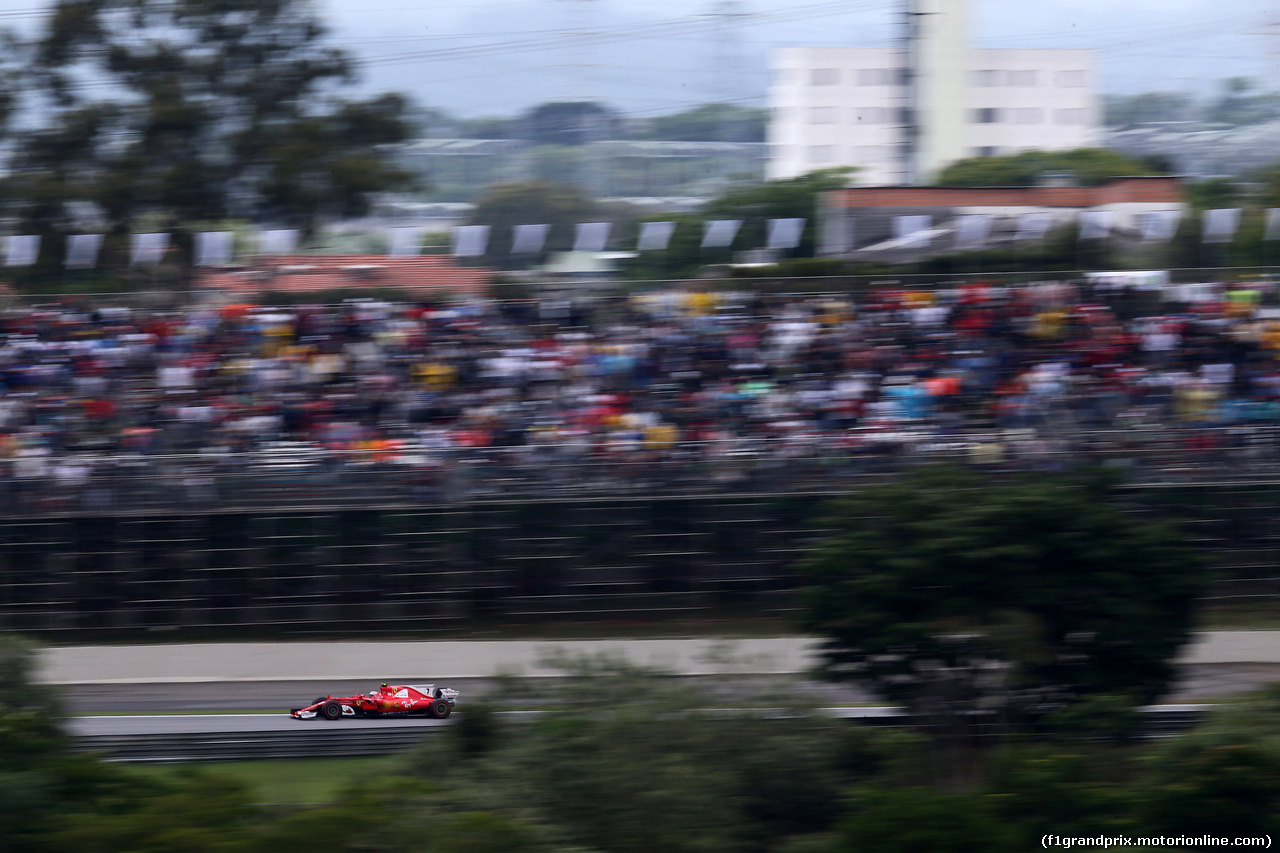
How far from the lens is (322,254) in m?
24.6

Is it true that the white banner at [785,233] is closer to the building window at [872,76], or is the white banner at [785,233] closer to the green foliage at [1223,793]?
the green foliage at [1223,793]

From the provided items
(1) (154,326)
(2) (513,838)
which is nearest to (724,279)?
(1) (154,326)

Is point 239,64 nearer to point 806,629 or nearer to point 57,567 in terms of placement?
point 57,567

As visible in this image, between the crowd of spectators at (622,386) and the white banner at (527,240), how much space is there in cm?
412

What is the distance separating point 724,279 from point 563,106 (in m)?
7.78

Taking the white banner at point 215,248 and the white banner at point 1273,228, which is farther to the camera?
the white banner at point 215,248

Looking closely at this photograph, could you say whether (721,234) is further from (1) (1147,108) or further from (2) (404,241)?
(1) (1147,108)

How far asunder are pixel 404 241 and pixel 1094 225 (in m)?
12.4

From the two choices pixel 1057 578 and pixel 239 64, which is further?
pixel 239 64

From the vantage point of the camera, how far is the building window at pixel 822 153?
162 ft

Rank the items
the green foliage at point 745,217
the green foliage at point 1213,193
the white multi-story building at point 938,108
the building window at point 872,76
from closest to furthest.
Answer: the green foliage at point 745,217
the green foliage at point 1213,193
the white multi-story building at point 938,108
the building window at point 872,76

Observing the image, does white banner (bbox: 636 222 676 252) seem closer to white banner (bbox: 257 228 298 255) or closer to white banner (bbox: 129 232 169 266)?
white banner (bbox: 257 228 298 255)

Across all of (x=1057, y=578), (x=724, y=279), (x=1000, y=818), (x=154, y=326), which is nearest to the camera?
(x=1000, y=818)

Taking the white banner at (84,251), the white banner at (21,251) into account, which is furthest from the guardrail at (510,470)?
the white banner at (21,251)
